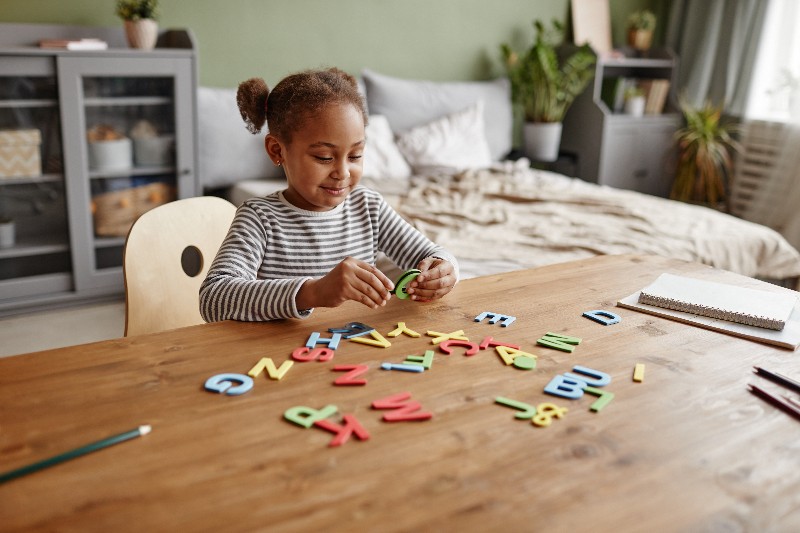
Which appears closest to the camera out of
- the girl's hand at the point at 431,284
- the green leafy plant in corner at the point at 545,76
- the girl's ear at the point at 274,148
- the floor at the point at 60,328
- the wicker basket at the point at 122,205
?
the girl's hand at the point at 431,284

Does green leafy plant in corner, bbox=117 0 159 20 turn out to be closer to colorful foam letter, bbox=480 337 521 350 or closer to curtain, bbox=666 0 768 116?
colorful foam letter, bbox=480 337 521 350

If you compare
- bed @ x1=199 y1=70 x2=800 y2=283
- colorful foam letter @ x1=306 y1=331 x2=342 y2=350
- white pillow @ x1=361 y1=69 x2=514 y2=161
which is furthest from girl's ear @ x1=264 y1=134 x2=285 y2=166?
white pillow @ x1=361 y1=69 x2=514 y2=161

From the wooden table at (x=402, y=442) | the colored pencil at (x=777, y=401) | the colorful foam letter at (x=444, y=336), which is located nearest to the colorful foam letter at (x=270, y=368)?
the wooden table at (x=402, y=442)

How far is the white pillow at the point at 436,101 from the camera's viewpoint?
3.88m

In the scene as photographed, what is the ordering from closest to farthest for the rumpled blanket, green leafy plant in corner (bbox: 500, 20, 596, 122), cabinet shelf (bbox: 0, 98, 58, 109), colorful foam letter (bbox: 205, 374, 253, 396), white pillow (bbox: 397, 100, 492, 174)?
colorful foam letter (bbox: 205, 374, 253, 396), the rumpled blanket, cabinet shelf (bbox: 0, 98, 58, 109), white pillow (bbox: 397, 100, 492, 174), green leafy plant in corner (bbox: 500, 20, 596, 122)

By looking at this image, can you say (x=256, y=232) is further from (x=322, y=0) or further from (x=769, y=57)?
(x=769, y=57)

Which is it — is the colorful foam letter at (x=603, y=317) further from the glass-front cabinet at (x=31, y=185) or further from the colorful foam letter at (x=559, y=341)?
the glass-front cabinet at (x=31, y=185)

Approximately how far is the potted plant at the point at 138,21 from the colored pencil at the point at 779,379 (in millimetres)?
2890

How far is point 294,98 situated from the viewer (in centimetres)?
134

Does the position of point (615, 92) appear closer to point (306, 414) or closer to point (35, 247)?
point (35, 247)

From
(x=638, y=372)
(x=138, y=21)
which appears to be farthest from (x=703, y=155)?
(x=638, y=372)

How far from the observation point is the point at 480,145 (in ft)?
13.0

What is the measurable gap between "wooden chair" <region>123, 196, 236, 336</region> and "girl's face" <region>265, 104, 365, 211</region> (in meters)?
0.31

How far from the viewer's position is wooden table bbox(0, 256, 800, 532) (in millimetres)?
648
